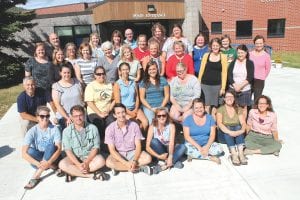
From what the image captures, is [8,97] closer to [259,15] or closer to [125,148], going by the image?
[125,148]

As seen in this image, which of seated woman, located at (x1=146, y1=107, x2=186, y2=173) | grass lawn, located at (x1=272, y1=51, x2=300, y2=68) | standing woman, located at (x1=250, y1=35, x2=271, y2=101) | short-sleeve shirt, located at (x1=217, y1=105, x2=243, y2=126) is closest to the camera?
seated woman, located at (x1=146, y1=107, x2=186, y2=173)

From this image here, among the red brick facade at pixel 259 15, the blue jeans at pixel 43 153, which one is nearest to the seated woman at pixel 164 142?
the blue jeans at pixel 43 153

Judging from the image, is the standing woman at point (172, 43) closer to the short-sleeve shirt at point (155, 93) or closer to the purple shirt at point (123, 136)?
the short-sleeve shirt at point (155, 93)

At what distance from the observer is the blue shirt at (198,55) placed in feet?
20.8

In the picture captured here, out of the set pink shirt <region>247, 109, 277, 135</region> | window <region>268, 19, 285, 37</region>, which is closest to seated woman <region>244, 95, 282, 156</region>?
pink shirt <region>247, 109, 277, 135</region>

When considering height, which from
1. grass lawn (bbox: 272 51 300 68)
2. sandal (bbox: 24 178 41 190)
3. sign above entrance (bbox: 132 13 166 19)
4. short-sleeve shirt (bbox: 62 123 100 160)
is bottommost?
sandal (bbox: 24 178 41 190)

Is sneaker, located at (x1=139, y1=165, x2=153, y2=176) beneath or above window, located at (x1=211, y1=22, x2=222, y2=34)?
beneath

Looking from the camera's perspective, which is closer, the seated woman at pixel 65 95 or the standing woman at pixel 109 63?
the seated woman at pixel 65 95

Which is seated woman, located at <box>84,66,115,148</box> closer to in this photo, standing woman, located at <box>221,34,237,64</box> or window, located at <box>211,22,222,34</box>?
standing woman, located at <box>221,34,237,64</box>

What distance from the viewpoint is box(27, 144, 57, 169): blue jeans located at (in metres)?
4.74

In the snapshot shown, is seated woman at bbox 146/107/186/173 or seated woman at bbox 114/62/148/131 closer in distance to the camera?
seated woman at bbox 146/107/186/173

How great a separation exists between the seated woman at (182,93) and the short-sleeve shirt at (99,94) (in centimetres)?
118

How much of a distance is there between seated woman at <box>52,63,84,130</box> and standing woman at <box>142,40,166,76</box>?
1405mm

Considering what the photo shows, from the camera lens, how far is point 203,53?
6.32m
